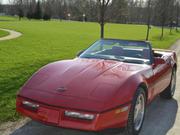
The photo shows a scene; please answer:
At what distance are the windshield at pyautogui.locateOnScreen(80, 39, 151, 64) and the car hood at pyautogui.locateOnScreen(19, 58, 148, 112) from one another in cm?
53

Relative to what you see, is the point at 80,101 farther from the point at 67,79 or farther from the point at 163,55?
the point at 163,55

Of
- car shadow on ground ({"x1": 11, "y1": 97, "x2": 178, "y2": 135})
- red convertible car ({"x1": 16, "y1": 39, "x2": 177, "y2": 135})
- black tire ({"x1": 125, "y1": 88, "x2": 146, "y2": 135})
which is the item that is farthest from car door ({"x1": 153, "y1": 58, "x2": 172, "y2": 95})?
black tire ({"x1": 125, "y1": 88, "x2": 146, "y2": 135})

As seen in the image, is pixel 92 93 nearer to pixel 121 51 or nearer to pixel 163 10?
pixel 121 51

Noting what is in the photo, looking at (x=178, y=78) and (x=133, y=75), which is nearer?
(x=133, y=75)

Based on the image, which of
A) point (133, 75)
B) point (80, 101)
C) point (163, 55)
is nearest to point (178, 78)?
point (163, 55)

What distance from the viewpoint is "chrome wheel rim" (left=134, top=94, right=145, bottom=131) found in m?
4.60

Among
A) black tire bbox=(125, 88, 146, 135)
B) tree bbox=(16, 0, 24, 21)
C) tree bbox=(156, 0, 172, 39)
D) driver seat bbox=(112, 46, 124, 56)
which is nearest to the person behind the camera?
black tire bbox=(125, 88, 146, 135)

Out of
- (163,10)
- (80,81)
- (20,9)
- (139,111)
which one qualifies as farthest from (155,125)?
(20,9)

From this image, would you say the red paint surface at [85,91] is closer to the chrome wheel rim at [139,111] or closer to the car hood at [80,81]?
the car hood at [80,81]

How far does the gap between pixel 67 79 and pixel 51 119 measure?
71cm

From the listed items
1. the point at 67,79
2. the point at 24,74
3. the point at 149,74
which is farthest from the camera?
the point at 24,74

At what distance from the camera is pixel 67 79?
4434mm

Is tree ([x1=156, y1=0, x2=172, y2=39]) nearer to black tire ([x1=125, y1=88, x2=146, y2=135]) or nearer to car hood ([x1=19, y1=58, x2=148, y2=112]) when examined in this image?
car hood ([x1=19, y1=58, x2=148, y2=112])

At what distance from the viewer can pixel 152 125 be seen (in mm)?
5184
